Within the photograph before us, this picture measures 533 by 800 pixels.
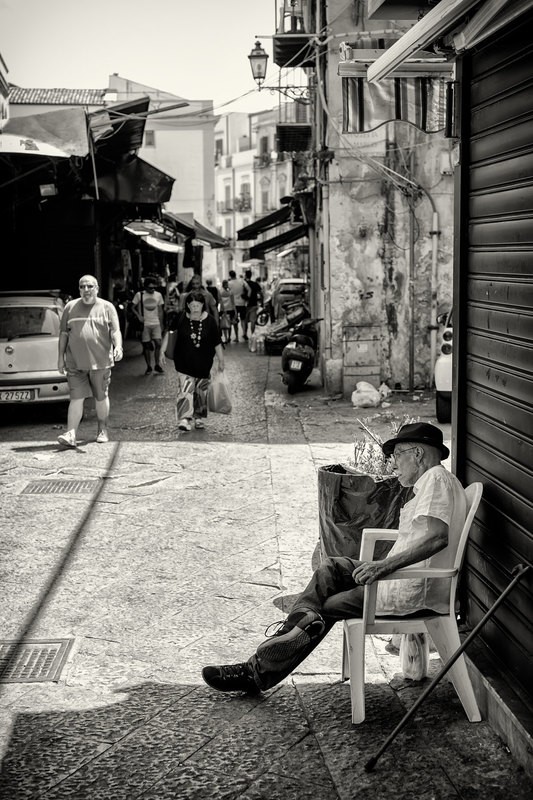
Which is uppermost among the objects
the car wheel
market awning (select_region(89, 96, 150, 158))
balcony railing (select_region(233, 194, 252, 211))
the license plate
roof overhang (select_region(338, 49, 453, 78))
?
balcony railing (select_region(233, 194, 252, 211))

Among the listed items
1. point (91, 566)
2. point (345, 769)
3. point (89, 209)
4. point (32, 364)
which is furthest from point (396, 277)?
point (345, 769)

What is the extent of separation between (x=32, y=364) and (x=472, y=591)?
874 cm

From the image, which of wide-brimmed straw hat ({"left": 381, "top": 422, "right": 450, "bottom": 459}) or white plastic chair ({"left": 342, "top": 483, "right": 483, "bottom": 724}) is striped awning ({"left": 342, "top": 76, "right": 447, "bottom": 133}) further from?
white plastic chair ({"left": 342, "top": 483, "right": 483, "bottom": 724})

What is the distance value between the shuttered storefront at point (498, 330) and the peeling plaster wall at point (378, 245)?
9842 millimetres

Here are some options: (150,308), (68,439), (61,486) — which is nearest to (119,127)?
(150,308)

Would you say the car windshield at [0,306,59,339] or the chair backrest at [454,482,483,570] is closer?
the chair backrest at [454,482,483,570]

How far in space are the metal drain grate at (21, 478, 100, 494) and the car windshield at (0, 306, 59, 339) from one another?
3.96 meters

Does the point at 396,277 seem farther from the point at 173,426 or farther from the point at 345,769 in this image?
the point at 345,769

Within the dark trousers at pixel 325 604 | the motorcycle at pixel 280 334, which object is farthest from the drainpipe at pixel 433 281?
the dark trousers at pixel 325 604

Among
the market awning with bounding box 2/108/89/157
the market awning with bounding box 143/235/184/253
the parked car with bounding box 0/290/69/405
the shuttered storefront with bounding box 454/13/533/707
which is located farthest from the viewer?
the market awning with bounding box 143/235/184/253

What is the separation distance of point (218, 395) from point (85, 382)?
5.42 feet

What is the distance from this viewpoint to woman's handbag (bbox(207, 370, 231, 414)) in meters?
11.9

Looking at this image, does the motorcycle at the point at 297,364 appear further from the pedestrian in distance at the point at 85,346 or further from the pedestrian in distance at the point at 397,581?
the pedestrian in distance at the point at 397,581

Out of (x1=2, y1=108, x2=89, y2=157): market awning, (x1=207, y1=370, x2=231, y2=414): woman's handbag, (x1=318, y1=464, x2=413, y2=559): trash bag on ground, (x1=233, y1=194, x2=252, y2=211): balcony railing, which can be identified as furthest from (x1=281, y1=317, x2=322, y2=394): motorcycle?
(x1=233, y1=194, x2=252, y2=211): balcony railing
